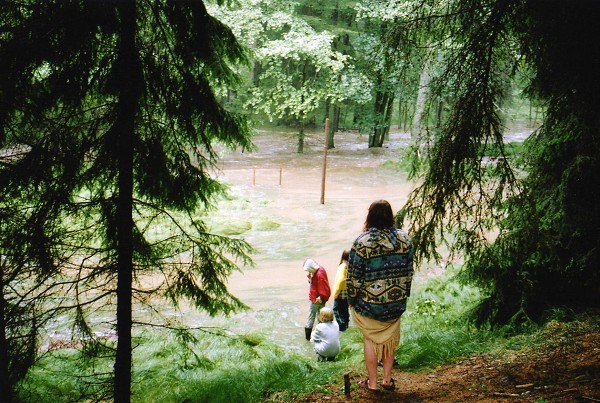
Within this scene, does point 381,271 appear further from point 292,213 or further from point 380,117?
point 380,117

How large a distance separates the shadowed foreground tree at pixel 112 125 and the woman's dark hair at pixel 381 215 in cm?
152

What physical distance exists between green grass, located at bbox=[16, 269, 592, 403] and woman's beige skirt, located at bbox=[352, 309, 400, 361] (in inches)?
41.9

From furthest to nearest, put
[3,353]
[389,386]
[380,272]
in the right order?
[389,386] < [380,272] < [3,353]

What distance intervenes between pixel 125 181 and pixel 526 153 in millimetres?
4944

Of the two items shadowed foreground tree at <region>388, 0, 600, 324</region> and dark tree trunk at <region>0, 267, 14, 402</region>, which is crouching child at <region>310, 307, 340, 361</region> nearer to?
shadowed foreground tree at <region>388, 0, 600, 324</region>

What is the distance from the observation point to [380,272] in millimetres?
3943

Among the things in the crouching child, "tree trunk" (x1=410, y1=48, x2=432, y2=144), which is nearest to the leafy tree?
"tree trunk" (x1=410, y1=48, x2=432, y2=144)

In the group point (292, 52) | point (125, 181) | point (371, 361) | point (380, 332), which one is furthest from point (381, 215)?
point (292, 52)

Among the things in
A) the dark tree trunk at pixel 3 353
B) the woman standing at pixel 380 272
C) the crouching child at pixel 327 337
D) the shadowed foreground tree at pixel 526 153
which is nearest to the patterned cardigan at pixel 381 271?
the woman standing at pixel 380 272

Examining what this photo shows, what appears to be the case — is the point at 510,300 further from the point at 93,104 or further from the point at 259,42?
the point at 259,42

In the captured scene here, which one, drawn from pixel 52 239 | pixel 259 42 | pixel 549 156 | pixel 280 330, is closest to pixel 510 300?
pixel 549 156

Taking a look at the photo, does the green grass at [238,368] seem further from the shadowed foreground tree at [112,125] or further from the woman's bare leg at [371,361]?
the shadowed foreground tree at [112,125]

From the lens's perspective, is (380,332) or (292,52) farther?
(292,52)

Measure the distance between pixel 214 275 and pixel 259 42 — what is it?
20963 millimetres
